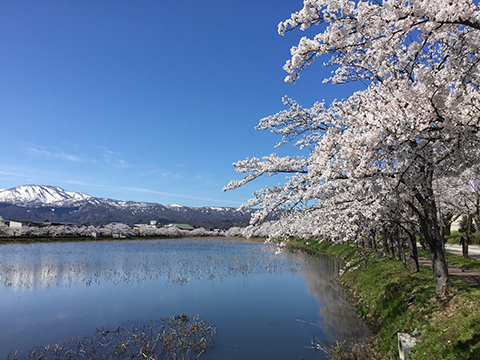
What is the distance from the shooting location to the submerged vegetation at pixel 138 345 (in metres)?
11.7

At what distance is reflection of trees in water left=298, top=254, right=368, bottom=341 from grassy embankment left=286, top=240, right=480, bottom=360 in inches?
27.3

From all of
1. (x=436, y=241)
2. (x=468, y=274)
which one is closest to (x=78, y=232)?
(x=468, y=274)

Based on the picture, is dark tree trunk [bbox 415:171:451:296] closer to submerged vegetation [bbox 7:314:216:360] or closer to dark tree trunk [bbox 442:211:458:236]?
submerged vegetation [bbox 7:314:216:360]

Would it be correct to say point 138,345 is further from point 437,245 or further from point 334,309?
point 437,245

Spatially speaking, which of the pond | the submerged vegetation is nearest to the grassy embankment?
the pond

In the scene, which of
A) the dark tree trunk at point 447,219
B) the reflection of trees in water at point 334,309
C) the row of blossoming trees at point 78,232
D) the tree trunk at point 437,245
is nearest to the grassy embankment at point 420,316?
the tree trunk at point 437,245

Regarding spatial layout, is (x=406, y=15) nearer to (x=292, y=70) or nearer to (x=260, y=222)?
(x=292, y=70)

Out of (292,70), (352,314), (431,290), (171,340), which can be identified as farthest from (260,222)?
(352,314)

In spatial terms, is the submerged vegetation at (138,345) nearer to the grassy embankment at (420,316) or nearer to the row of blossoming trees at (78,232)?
the grassy embankment at (420,316)

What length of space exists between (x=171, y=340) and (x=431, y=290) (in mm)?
11100

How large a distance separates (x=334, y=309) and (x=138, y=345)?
455 inches

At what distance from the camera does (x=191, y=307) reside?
1866cm

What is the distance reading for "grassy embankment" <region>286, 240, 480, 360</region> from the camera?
7832 millimetres

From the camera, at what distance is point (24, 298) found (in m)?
20.3
